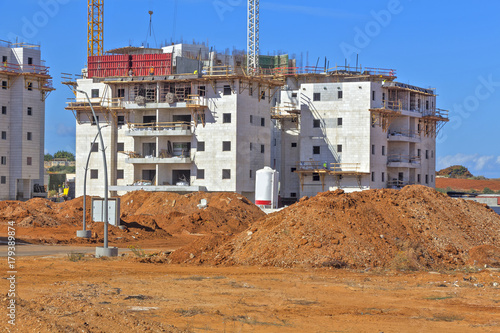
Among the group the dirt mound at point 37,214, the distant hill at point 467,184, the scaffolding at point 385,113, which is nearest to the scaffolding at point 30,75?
the dirt mound at point 37,214

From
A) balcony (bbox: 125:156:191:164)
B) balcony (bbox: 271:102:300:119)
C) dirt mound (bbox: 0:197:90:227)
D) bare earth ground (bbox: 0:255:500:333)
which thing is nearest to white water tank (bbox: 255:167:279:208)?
balcony (bbox: 125:156:191:164)

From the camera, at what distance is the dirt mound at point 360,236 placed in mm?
27078

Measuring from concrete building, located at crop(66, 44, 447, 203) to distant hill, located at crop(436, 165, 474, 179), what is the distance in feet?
284

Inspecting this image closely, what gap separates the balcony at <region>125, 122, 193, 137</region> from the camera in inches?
2788

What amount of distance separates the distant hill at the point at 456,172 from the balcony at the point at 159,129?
106 metres

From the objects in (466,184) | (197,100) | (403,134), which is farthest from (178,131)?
(466,184)

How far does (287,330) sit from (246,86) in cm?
5671

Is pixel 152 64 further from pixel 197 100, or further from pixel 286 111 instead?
pixel 286 111

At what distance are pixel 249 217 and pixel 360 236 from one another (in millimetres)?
31056

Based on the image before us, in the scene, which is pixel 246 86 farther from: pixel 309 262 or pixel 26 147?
pixel 309 262

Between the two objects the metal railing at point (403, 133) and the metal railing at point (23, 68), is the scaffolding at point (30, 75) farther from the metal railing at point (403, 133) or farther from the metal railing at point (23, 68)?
the metal railing at point (403, 133)

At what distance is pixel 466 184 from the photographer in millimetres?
147750

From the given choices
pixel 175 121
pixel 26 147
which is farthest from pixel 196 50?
pixel 26 147

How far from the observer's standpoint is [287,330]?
15.4 m
